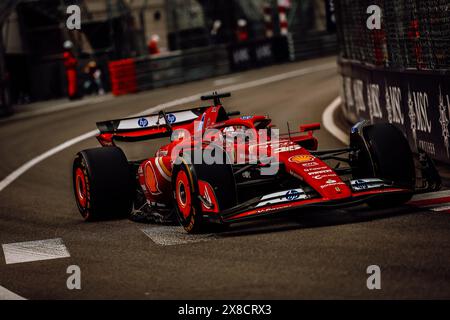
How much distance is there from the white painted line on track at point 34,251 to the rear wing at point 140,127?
2124mm

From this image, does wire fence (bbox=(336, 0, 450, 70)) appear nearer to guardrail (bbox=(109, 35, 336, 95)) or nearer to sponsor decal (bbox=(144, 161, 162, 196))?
sponsor decal (bbox=(144, 161, 162, 196))

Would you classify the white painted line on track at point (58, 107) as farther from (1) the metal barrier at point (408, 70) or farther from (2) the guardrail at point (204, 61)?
(1) the metal barrier at point (408, 70)

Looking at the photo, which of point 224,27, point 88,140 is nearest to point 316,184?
point 88,140

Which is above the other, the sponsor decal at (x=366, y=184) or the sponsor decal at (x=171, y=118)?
the sponsor decal at (x=171, y=118)

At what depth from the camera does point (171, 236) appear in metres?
9.48

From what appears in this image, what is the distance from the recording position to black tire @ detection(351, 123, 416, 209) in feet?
31.3

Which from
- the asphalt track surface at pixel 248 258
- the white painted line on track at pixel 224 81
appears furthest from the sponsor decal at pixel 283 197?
the white painted line on track at pixel 224 81

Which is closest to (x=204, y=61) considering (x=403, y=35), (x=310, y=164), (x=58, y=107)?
(x=58, y=107)

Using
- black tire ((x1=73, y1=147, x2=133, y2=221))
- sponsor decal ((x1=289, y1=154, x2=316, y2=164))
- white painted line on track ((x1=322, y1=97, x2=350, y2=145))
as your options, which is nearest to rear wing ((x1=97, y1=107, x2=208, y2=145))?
black tire ((x1=73, y1=147, x2=133, y2=221))

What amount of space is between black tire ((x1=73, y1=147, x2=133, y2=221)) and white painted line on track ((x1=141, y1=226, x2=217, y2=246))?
0.66m

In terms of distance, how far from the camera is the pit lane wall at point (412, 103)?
39.8 ft

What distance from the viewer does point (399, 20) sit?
547 inches

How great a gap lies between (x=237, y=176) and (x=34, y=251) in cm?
208

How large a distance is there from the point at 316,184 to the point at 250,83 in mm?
19155
